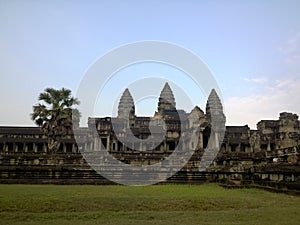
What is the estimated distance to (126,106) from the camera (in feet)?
204

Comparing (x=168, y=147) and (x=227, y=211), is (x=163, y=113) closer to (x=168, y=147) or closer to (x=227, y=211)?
(x=168, y=147)

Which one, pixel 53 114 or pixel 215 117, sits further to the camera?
pixel 215 117

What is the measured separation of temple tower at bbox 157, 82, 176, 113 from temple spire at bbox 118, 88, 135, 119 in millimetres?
6571

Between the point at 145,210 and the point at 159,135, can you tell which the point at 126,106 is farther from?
the point at 145,210

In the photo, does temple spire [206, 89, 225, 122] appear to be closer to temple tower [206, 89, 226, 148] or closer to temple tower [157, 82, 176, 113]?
temple tower [206, 89, 226, 148]

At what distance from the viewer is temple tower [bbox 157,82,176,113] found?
220ft

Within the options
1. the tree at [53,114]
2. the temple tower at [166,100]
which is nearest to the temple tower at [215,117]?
the temple tower at [166,100]

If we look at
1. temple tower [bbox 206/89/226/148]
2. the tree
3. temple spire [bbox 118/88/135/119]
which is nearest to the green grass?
the tree

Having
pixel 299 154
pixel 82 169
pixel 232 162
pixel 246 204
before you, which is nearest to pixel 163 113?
pixel 232 162

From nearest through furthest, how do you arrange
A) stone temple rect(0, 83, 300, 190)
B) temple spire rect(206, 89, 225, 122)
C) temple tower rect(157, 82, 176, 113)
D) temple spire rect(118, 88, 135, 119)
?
stone temple rect(0, 83, 300, 190) → temple spire rect(206, 89, 225, 122) → temple spire rect(118, 88, 135, 119) → temple tower rect(157, 82, 176, 113)

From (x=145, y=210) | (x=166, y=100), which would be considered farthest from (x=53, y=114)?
(x=166, y=100)

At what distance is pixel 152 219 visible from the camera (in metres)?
7.90

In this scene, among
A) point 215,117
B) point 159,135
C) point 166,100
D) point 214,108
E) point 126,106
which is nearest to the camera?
point 215,117

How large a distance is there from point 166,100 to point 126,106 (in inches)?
404
